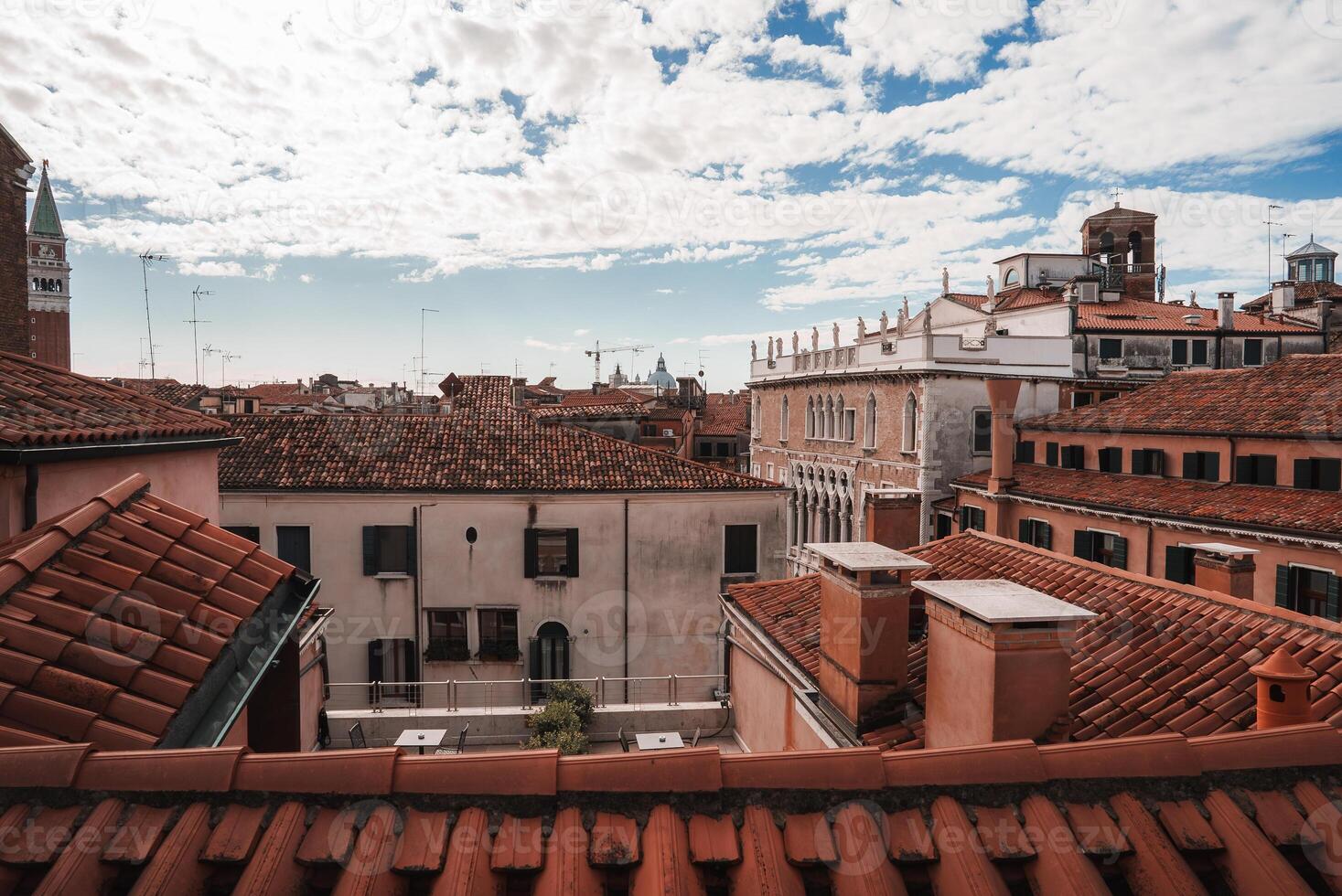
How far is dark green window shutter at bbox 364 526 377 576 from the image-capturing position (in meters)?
17.1

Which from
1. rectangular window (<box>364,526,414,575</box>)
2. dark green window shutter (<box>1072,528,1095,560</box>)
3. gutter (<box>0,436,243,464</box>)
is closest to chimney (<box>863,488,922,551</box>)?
gutter (<box>0,436,243,464</box>)

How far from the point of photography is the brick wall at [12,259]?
35.0 feet

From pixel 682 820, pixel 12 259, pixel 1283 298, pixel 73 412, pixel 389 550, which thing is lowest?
pixel 389 550

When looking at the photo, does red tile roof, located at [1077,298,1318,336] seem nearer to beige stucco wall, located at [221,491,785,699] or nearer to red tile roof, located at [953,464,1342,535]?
red tile roof, located at [953,464,1342,535]

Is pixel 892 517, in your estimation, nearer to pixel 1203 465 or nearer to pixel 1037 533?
pixel 1203 465

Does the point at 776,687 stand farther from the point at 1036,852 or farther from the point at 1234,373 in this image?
the point at 1234,373

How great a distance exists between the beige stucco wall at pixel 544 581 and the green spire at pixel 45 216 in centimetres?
3870

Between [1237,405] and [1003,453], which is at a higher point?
[1237,405]

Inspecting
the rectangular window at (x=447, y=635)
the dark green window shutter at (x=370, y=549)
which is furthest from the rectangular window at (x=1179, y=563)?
the dark green window shutter at (x=370, y=549)

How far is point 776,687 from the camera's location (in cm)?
835

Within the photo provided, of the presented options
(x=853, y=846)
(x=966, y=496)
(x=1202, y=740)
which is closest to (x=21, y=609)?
(x=853, y=846)

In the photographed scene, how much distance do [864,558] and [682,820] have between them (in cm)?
420

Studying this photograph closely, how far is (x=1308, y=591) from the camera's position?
1479 cm

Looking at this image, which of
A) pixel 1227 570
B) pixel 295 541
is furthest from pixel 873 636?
pixel 295 541
